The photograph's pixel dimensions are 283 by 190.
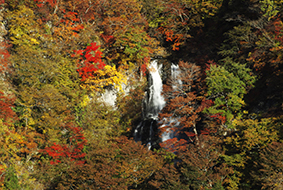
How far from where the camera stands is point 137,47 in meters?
21.4

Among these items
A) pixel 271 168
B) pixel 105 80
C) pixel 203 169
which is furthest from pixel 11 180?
pixel 271 168

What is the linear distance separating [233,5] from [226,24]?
76.4 inches

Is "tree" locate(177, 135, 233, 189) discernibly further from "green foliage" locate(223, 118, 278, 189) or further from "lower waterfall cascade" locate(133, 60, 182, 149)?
"lower waterfall cascade" locate(133, 60, 182, 149)

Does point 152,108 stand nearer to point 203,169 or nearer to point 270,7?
point 203,169

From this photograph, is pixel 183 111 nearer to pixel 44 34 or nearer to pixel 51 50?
pixel 51 50

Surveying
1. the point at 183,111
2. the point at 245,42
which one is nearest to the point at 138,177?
the point at 183,111

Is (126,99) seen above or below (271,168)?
above

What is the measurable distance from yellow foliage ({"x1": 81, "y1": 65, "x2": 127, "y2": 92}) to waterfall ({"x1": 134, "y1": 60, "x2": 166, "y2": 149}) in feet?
8.95

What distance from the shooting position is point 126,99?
2159cm

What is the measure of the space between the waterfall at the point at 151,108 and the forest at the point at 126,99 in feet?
2.10

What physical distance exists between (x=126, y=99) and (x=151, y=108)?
2.37 m

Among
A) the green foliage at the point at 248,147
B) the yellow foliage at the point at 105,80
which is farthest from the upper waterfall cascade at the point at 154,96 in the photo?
the green foliage at the point at 248,147

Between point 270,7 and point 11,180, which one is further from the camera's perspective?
point 270,7

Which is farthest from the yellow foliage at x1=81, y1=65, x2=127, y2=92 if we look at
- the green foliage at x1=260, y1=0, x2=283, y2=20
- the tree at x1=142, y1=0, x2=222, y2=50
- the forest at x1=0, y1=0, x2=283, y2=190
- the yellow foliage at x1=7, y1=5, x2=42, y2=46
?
the green foliage at x1=260, y1=0, x2=283, y2=20
